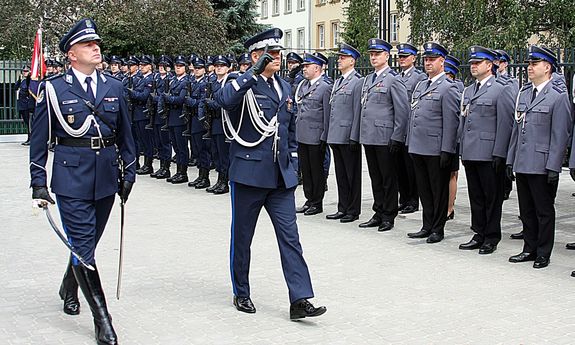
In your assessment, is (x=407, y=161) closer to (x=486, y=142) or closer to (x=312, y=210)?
(x=312, y=210)

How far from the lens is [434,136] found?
945cm

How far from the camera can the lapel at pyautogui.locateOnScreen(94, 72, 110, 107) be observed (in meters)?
6.11

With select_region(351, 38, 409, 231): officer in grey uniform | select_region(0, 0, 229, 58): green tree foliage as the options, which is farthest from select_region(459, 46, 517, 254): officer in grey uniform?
select_region(0, 0, 229, 58): green tree foliage

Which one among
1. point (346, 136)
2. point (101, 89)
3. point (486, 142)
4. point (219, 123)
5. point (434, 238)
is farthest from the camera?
point (219, 123)

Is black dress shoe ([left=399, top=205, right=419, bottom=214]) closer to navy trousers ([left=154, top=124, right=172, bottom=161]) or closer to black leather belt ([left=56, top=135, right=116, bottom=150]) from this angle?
navy trousers ([left=154, top=124, right=172, bottom=161])

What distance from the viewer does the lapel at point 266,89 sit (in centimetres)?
655

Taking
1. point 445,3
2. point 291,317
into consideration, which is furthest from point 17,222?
point 445,3

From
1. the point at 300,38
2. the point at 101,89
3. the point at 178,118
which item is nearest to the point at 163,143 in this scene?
the point at 178,118

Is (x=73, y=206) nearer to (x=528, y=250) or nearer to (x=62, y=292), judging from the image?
(x=62, y=292)

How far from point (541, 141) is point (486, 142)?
74cm

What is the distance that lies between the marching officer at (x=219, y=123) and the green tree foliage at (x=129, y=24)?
49.0ft

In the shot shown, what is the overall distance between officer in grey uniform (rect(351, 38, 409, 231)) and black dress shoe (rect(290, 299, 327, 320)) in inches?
157

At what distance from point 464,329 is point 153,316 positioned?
2245 millimetres

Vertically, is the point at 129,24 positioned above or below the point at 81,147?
above
